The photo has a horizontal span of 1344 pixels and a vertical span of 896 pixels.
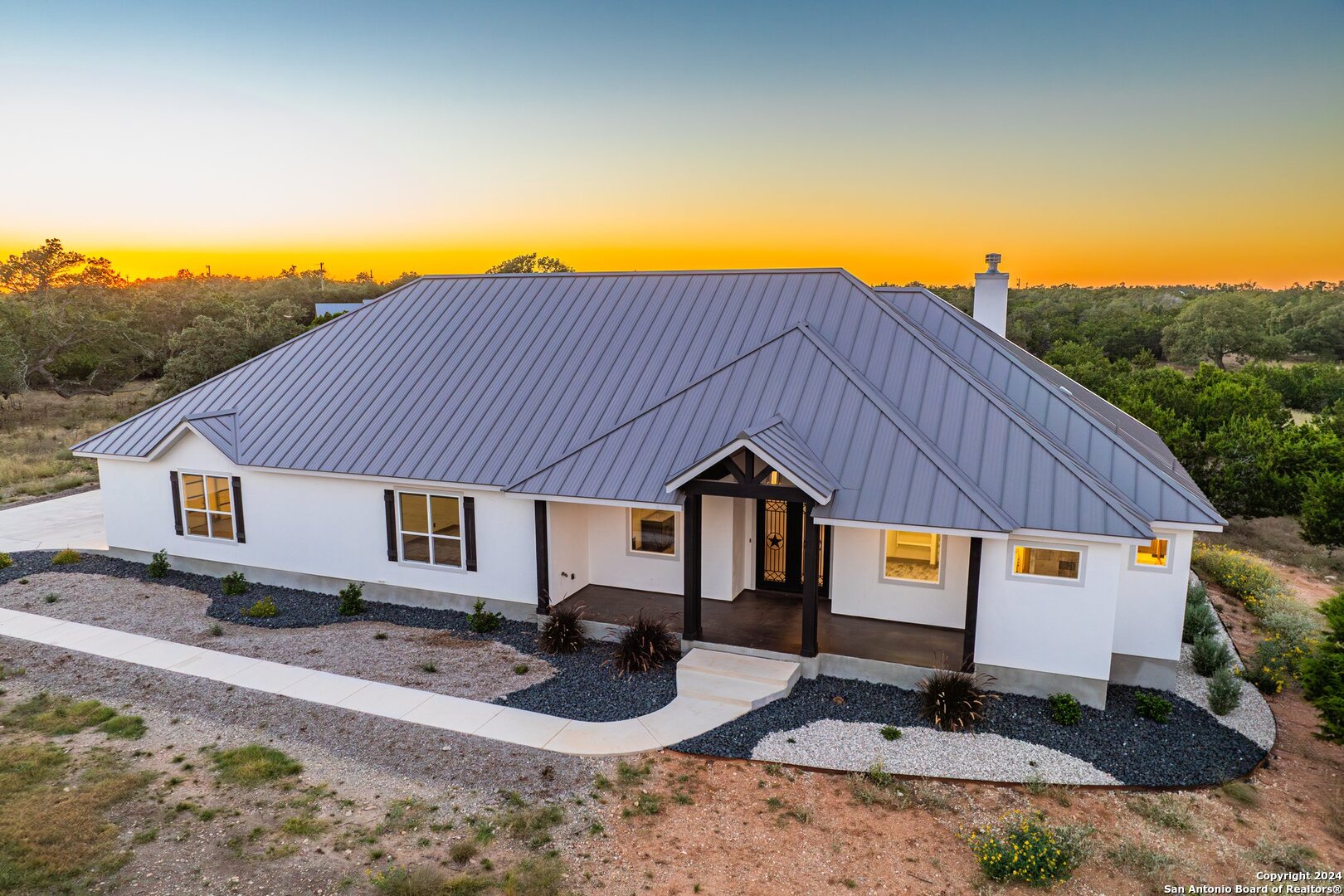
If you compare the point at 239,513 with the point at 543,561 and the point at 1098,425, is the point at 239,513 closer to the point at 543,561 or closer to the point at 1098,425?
the point at 543,561

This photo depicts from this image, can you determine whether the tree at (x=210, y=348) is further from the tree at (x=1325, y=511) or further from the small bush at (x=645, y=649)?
the tree at (x=1325, y=511)

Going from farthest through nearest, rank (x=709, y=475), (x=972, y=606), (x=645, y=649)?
(x=645, y=649) < (x=709, y=475) < (x=972, y=606)

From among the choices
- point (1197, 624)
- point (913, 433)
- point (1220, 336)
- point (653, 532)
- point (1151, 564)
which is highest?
point (1220, 336)

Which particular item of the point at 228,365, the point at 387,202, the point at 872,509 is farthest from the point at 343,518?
the point at 228,365

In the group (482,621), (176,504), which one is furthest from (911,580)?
(176,504)

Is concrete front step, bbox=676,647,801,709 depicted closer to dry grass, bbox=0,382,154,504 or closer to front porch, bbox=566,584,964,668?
front porch, bbox=566,584,964,668

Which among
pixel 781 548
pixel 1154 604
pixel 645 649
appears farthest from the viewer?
pixel 781 548

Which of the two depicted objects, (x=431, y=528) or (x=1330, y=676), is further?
(x=431, y=528)

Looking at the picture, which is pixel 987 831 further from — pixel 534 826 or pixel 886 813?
pixel 534 826
